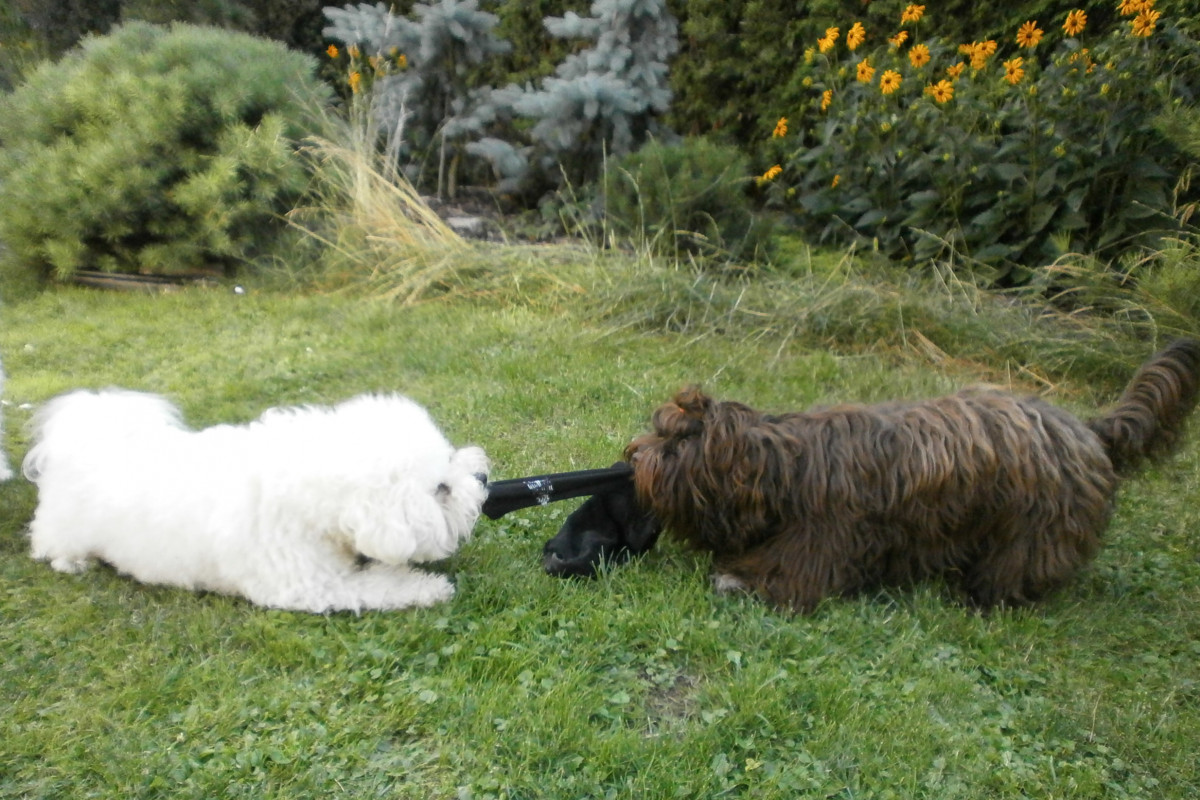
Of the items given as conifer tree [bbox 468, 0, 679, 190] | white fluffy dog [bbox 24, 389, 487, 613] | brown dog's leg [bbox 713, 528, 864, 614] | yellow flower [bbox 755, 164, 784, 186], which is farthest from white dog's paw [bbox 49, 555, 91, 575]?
yellow flower [bbox 755, 164, 784, 186]

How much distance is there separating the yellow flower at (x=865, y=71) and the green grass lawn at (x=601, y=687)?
430 cm

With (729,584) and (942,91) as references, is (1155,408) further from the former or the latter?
(942,91)

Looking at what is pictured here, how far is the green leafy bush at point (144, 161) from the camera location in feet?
22.7

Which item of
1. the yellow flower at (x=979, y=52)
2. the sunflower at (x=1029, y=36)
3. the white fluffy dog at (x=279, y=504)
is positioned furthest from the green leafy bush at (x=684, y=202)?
the white fluffy dog at (x=279, y=504)

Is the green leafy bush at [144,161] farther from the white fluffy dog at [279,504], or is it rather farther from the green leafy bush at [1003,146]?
the green leafy bush at [1003,146]

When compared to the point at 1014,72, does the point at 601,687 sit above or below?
below

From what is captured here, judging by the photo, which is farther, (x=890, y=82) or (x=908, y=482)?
(x=890, y=82)

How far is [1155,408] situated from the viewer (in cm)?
324

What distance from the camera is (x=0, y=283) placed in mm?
7219

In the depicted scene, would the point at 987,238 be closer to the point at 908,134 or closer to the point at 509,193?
the point at 908,134

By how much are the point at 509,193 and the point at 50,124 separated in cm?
396

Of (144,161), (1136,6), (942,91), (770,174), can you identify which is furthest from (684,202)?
(144,161)

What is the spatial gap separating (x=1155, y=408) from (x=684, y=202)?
442 centimetres

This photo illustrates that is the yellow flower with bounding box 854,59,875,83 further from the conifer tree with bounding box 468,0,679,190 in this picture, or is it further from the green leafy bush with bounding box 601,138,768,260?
the conifer tree with bounding box 468,0,679,190
